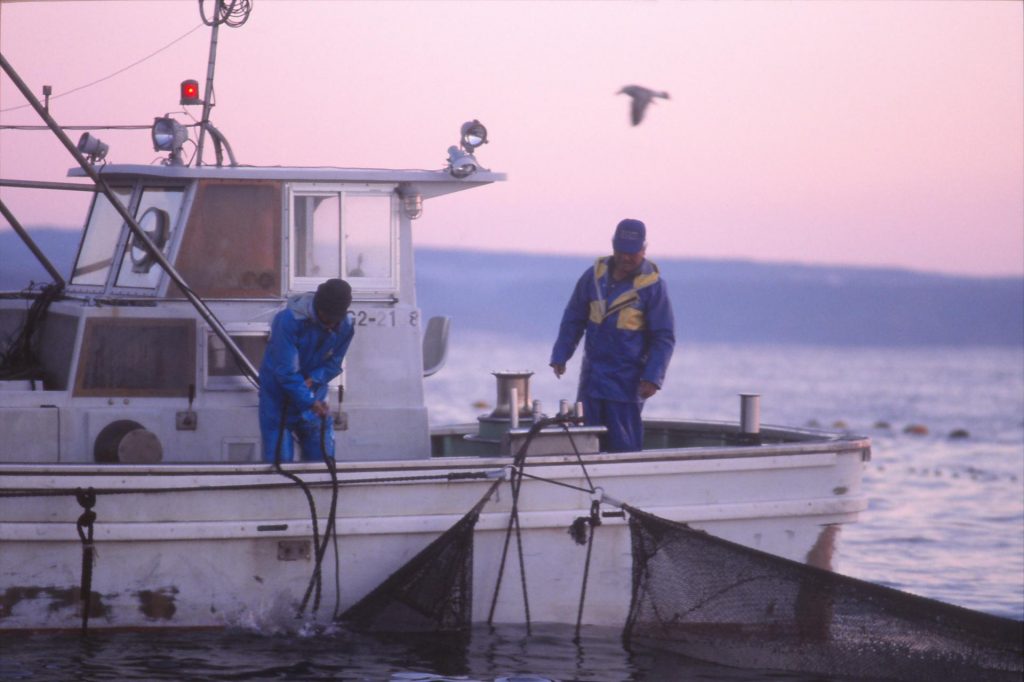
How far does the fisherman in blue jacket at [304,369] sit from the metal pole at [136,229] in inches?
11.8

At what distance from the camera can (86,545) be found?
837cm

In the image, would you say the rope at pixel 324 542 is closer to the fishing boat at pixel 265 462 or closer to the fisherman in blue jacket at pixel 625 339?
the fishing boat at pixel 265 462

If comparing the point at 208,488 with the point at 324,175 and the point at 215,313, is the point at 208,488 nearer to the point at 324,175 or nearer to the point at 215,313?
the point at 215,313

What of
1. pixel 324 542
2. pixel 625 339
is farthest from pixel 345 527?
pixel 625 339

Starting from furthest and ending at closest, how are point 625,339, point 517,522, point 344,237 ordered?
point 625,339 → point 344,237 → point 517,522

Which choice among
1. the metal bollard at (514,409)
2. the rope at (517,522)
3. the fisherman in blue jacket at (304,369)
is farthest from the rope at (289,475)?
the metal bollard at (514,409)

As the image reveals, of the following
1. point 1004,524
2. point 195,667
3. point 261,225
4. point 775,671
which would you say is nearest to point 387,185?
point 261,225

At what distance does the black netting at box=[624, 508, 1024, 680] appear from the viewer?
7824 millimetres

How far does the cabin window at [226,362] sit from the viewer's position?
29.8 ft

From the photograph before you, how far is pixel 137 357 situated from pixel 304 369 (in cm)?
113

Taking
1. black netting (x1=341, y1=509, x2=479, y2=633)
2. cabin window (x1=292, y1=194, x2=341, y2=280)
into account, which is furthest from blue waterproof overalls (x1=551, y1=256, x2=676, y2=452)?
cabin window (x1=292, y1=194, x2=341, y2=280)

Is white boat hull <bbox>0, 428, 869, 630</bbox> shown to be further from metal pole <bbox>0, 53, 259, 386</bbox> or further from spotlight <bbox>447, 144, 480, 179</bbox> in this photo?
spotlight <bbox>447, 144, 480, 179</bbox>

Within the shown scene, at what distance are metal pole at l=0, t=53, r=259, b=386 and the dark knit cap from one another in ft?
2.28

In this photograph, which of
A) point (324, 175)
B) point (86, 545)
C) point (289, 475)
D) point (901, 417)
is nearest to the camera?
point (86, 545)
